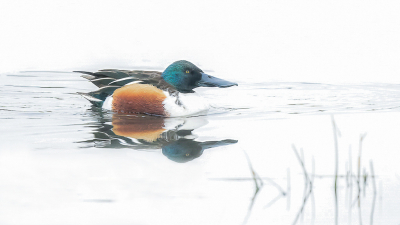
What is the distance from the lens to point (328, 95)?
27.2 ft

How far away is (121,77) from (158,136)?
218 centimetres

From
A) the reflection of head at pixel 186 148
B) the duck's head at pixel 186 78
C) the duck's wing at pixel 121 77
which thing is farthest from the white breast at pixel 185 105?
the reflection of head at pixel 186 148

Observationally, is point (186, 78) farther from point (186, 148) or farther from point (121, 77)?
point (186, 148)

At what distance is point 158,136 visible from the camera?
16.0 ft

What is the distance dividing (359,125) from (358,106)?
1640 mm

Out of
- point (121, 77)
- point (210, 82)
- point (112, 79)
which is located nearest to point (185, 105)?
point (210, 82)

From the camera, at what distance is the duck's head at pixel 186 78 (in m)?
6.60

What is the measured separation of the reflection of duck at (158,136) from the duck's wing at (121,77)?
2.04 feet

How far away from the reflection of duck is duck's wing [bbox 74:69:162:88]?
0.62 meters

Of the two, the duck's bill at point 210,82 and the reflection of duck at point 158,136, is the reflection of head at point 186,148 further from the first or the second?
the duck's bill at point 210,82

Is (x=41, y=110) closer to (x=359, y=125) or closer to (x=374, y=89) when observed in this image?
(x=359, y=125)

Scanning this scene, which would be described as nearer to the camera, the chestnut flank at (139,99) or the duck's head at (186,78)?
the chestnut flank at (139,99)

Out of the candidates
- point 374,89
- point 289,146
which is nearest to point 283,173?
point 289,146

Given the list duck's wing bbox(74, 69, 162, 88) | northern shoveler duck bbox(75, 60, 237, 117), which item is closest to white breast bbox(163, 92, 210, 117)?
northern shoveler duck bbox(75, 60, 237, 117)
